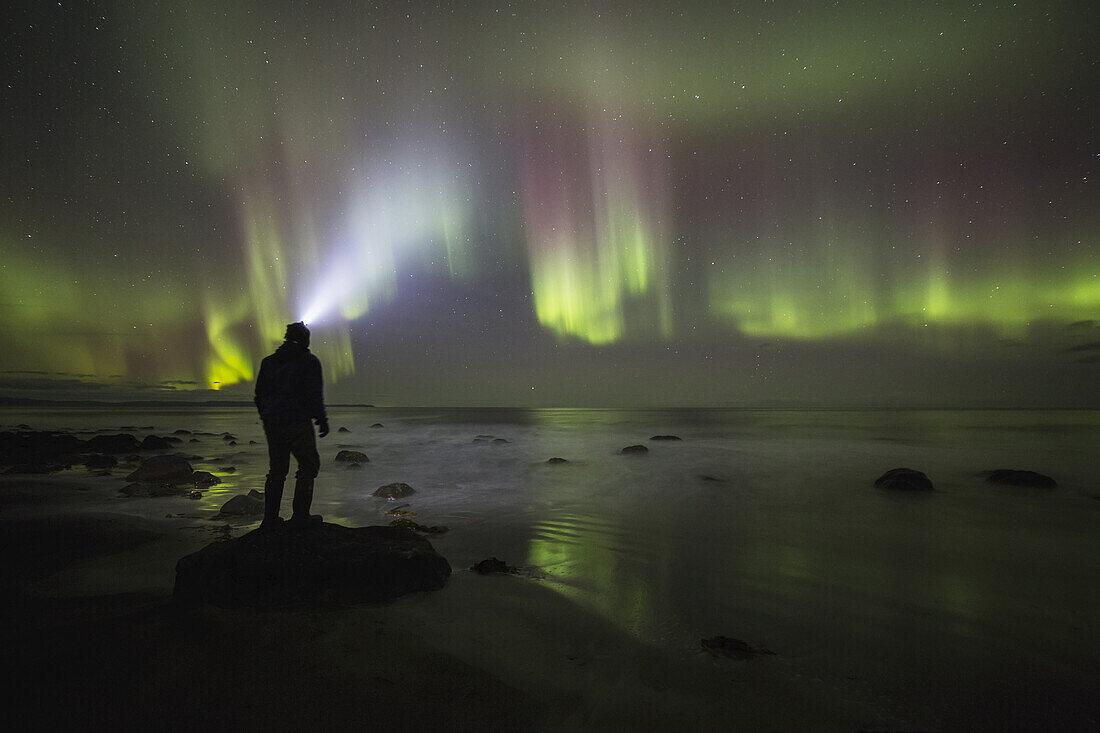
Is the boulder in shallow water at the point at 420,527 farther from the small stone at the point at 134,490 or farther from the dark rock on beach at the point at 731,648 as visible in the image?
the small stone at the point at 134,490

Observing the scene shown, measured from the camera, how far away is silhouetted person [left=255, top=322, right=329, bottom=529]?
19.4 feet

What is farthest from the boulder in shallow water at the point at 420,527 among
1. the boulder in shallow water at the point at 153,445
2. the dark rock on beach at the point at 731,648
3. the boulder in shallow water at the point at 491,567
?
the boulder in shallow water at the point at 153,445

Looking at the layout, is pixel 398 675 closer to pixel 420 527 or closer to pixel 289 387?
pixel 289 387

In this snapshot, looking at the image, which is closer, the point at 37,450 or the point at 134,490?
the point at 134,490

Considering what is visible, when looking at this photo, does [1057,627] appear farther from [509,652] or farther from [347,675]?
[347,675]

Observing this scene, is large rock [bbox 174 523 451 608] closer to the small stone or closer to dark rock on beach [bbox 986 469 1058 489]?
the small stone

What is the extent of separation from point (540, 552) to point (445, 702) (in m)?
4.91

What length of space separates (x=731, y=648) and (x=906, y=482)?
50.7 ft

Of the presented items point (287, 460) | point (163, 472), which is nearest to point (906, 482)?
point (287, 460)

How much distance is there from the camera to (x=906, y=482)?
16.0 m

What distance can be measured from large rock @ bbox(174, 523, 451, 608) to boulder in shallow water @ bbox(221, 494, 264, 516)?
5.26 meters

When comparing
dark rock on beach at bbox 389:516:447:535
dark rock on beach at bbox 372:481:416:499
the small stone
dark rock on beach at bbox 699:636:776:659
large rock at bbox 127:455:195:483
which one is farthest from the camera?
large rock at bbox 127:455:195:483

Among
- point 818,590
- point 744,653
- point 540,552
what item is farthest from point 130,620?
point 818,590

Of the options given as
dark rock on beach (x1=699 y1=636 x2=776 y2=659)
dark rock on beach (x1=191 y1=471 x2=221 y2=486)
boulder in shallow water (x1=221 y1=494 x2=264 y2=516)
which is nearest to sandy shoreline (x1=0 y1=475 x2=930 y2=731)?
dark rock on beach (x1=699 y1=636 x2=776 y2=659)
